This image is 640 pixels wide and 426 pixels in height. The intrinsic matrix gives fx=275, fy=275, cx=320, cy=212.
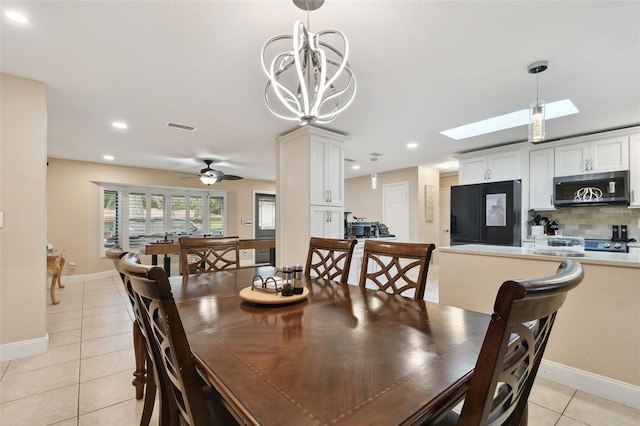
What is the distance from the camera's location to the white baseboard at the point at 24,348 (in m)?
2.32

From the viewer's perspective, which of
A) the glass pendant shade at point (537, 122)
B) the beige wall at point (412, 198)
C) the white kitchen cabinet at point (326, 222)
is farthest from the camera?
the beige wall at point (412, 198)

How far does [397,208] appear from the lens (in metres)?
6.71

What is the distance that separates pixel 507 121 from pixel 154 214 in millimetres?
7254

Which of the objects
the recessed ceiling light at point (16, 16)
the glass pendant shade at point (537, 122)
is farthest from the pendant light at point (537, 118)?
the recessed ceiling light at point (16, 16)

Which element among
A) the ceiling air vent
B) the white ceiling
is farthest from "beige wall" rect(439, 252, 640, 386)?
the ceiling air vent

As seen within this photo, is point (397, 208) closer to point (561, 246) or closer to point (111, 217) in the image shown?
point (561, 246)

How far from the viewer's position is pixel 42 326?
2471 millimetres

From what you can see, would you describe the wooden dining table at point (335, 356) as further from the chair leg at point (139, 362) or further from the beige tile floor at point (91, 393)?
the beige tile floor at point (91, 393)

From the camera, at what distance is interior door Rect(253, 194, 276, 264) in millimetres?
7738

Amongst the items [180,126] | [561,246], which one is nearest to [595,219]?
→ [561,246]

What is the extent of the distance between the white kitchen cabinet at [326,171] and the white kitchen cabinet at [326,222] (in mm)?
94

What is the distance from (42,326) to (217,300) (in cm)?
228

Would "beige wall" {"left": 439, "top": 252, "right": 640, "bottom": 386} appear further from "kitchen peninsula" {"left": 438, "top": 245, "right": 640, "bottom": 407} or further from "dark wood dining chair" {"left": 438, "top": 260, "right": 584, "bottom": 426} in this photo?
"dark wood dining chair" {"left": 438, "top": 260, "right": 584, "bottom": 426}

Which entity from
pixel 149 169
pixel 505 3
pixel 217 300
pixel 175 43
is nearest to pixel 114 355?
pixel 217 300
